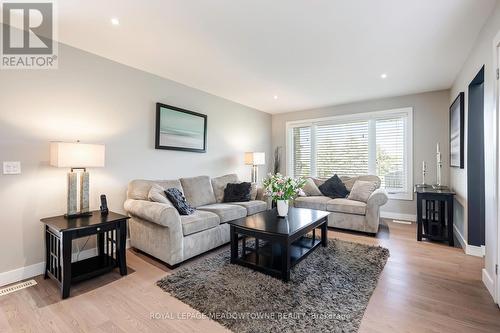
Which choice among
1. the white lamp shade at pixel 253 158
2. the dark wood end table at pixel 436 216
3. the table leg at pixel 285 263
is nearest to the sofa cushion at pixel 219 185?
the white lamp shade at pixel 253 158

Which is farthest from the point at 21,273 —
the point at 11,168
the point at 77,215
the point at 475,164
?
the point at 475,164

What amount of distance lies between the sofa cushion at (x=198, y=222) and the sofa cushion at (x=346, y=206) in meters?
Result: 2.11

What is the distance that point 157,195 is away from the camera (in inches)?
118

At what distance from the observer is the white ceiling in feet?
6.88

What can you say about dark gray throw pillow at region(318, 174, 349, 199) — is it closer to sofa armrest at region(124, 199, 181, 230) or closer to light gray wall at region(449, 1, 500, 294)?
light gray wall at region(449, 1, 500, 294)

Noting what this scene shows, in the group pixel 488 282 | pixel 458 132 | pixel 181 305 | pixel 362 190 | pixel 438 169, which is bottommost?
pixel 181 305

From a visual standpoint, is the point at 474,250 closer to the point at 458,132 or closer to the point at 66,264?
the point at 458,132

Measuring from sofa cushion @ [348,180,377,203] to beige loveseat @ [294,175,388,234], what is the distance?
11 centimetres

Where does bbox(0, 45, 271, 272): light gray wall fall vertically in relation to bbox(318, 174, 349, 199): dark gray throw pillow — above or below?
above

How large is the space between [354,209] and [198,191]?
8.41 feet

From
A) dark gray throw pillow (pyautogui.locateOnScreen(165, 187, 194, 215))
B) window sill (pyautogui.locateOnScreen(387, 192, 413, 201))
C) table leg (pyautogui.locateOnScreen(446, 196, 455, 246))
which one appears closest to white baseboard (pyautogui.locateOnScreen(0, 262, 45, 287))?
dark gray throw pillow (pyautogui.locateOnScreen(165, 187, 194, 215))

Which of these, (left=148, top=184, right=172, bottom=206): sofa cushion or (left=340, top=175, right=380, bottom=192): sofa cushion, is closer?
(left=148, top=184, right=172, bottom=206): sofa cushion

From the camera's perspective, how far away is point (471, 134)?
2949 mm

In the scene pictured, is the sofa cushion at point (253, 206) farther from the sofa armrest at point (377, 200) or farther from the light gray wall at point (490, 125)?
the light gray wall at point (490, 125)
